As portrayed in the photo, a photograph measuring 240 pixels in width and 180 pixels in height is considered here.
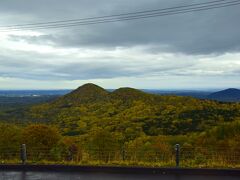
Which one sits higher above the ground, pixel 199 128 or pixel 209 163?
pixel 209 163

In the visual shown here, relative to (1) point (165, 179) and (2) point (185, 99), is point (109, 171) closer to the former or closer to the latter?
(1) point (165, 179)

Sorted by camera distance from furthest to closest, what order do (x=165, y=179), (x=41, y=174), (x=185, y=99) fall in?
(x=185, y=99) → (x=41, y=174) → (x=165, y=179)

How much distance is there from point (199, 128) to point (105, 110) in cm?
7120

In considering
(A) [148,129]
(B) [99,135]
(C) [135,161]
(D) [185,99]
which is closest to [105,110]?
(D) [185,99]

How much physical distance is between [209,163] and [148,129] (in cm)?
7723

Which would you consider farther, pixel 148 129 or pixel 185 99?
pixel 185 99

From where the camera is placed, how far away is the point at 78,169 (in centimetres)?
1286

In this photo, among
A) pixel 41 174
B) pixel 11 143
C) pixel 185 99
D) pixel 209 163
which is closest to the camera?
pixel 41 174

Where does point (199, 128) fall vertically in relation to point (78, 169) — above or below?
below

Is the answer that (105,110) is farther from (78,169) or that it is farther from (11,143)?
(78,169)

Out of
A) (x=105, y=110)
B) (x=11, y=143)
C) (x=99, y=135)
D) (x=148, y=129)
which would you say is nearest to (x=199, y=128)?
(x=148, y=129)

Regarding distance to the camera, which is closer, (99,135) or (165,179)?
(165,179)

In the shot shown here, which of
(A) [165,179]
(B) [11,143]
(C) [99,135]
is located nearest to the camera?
(A) [165,179]

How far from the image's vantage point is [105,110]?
15162cm
